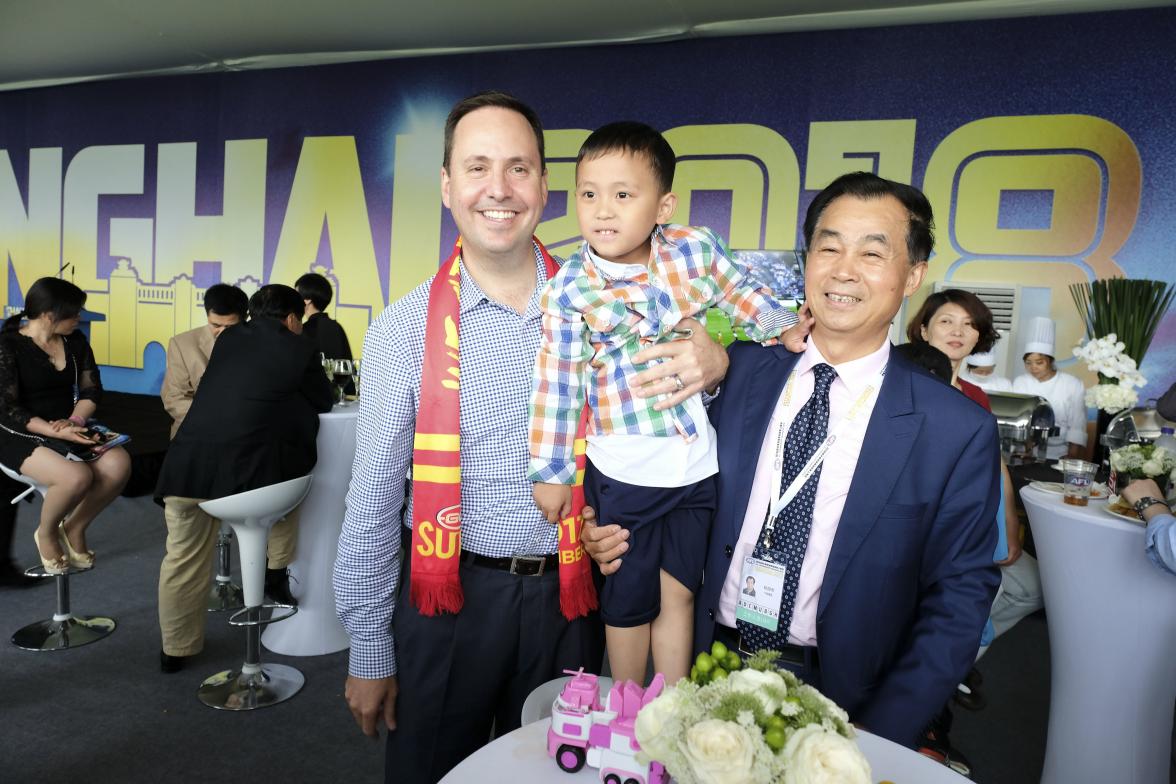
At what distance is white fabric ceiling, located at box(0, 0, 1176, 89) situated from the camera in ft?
21.0

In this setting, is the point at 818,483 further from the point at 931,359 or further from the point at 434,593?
the point at 931,359

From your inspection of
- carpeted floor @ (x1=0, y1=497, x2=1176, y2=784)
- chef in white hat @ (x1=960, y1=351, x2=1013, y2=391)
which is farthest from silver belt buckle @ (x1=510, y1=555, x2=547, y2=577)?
chef in white hat @ (x1=960, y1=351, x2=1013, y2=391)

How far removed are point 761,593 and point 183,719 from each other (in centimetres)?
287

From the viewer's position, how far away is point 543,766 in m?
1.37

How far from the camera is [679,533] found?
71.4 inches

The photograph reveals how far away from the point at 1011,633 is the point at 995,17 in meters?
4.76

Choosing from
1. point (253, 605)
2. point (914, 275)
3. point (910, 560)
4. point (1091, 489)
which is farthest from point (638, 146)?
point (253, 605)

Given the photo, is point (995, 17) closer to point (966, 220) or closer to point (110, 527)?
point (966, 220)

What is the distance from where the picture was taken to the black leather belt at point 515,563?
1.84m

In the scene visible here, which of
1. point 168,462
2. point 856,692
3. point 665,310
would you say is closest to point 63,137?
point 168,462

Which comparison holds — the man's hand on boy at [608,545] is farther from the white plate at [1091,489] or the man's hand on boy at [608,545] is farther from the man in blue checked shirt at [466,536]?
the white plate at [1091,489]

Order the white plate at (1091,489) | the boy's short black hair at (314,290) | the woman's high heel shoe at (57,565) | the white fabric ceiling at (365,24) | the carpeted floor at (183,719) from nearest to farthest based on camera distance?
the carpeted floor at (183,719) < the white plate at (1091,489) < the woman's high heel shoe at (57,565) < the boy's short black hair at (314,290) < the white fabric ceiling at (365,24)

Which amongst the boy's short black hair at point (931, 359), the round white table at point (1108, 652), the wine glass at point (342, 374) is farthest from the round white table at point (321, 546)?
the round white table at point (1108, 652)

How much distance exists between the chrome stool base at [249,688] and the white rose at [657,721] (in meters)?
2.93
